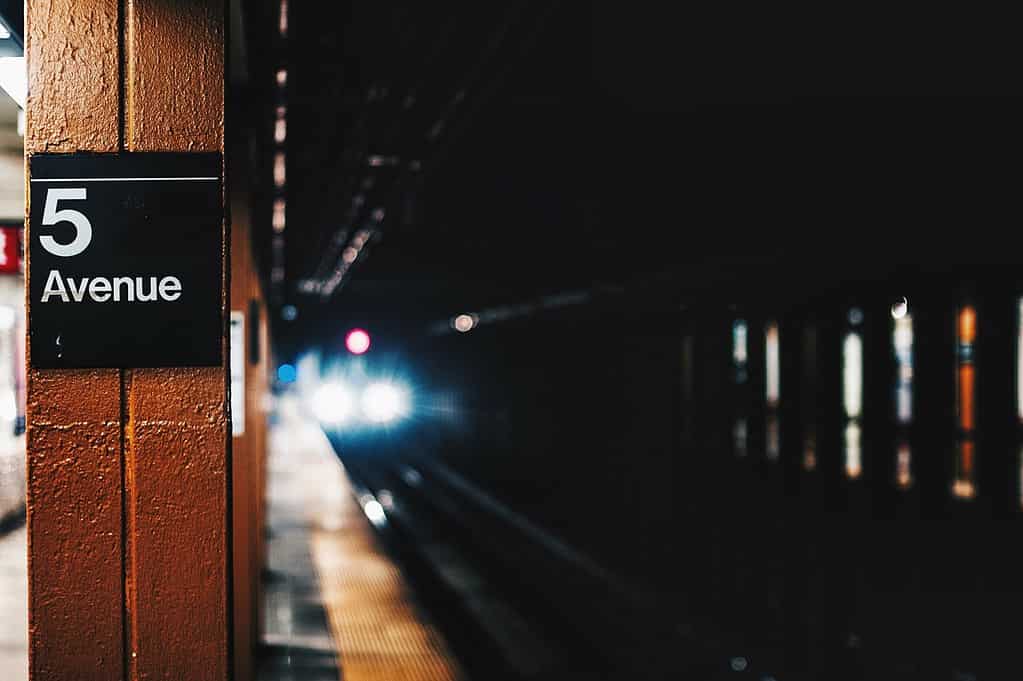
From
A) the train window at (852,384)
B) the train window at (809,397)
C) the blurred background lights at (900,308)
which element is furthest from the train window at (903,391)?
the train window at (809,397)

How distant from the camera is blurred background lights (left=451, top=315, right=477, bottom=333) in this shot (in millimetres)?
15309

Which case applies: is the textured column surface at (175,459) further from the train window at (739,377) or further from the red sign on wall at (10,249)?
the train window at (739,377)

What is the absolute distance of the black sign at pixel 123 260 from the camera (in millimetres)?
2309

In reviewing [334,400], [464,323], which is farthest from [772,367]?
→ [334,400]

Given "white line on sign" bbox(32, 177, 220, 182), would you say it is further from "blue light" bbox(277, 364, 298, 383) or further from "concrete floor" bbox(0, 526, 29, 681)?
"blue light" bbox(277, 364, 298, 383)

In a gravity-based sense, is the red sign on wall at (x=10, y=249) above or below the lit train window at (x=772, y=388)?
above

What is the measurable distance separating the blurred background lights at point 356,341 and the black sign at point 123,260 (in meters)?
9.68

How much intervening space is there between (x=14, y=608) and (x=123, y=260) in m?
1.05

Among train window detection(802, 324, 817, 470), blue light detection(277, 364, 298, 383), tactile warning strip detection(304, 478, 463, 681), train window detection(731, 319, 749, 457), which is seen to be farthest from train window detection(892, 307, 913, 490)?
blue light detection(277, 364, 298, 383)

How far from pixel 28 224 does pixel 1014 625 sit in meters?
4.57

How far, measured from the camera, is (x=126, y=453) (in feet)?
7.75

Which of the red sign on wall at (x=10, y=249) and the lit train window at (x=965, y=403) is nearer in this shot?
the red sign on wall at (x=10, y=249)

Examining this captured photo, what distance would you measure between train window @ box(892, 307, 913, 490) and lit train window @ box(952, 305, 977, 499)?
0.31 m

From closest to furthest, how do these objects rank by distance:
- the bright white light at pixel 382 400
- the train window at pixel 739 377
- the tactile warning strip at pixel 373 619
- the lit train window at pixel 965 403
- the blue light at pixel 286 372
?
the lit train window at pixel 965 403, the tactile warning strip at pixel 373 619, the train window at pixel 739 377, the bright white light at pixel 382 400, the blue light at pixel 286 372
